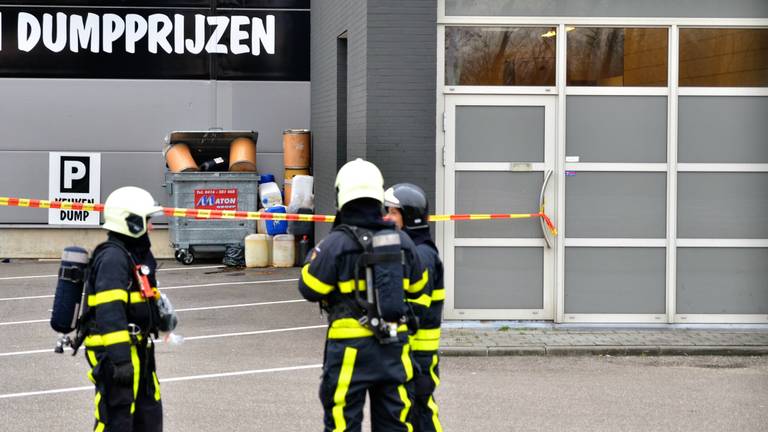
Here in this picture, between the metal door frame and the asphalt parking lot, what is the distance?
4.85ft

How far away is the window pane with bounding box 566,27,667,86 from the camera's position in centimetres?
1214

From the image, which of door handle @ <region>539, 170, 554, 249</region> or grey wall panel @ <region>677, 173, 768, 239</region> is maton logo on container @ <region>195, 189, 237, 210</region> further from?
grey wall panel @ <region>677, 173, 768, 239</region>

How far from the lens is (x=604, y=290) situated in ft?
40.1

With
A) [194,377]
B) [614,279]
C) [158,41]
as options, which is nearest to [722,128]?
[614,279]

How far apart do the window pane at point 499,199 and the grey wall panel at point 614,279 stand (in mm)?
563

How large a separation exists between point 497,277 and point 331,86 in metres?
5.69

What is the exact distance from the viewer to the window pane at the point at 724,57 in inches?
480

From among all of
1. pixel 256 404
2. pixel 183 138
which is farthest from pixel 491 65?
pixel 183 138

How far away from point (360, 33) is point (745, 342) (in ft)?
17.2

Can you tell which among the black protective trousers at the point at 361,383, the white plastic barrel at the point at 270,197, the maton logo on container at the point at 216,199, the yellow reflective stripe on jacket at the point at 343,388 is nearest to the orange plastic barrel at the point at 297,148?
the white plastic barrel at the point at 270,197


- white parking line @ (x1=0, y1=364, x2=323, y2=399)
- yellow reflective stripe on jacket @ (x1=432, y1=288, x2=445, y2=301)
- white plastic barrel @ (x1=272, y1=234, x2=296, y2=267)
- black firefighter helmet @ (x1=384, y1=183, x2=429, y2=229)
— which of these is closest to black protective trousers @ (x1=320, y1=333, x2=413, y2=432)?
yellow reflective stripe on jacket @ (x1=432, y1=288, x2=445, y2=301)

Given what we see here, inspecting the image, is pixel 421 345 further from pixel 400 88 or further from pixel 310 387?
pixel 400 88

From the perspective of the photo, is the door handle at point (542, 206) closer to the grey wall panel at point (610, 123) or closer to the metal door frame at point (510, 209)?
the metal door frame at point (510, 209)

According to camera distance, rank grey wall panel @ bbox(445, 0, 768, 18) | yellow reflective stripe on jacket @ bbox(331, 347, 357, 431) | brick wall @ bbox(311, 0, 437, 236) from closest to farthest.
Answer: yellow reflective stripe on jacket @ bbox(331, 347, 357, 431) < brick wall @ bbox(311, 0, 437, 236) < grey wall panel @ bbox(445, 0, 768, 18)
